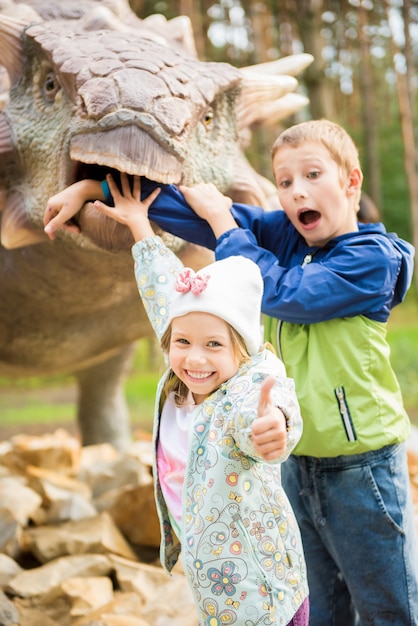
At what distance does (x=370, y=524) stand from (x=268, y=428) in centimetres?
73

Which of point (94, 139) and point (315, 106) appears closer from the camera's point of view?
point (94, 139)

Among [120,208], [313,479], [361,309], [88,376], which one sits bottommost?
[88,376]

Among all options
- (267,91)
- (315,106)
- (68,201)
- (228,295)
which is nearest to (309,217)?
(228,295)

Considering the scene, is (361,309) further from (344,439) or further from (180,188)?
(180,188)

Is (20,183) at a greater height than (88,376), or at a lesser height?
greater

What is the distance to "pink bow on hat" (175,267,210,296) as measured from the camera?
1828 mm

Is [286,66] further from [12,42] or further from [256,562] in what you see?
[256,562]

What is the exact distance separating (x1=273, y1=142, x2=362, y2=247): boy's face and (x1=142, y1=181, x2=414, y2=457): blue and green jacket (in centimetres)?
6

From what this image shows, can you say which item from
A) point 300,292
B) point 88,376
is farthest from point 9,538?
point 300,292

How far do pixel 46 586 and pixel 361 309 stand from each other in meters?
2.09

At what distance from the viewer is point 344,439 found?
2111mm

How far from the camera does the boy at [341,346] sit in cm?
209

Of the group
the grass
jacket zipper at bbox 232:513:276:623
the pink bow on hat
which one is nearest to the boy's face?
the pink bow on hat

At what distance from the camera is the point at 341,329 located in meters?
2.15
